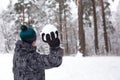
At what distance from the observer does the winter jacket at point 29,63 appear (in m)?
4.19

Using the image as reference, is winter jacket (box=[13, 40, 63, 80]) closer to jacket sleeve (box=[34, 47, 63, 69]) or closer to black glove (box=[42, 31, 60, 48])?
jacket sleeve (box=[34, 47, 63, 69])

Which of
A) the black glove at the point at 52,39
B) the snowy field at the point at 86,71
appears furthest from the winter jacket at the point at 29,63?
the snowy field at the point at 86,71

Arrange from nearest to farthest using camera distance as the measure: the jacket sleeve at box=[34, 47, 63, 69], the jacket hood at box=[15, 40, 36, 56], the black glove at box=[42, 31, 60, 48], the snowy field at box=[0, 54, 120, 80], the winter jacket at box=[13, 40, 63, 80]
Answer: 1. the black glove at box=[42, 31, 60, 48]
2. the jacket sleeve at box=[34, 47, 63, 69]
3. the winter jacket at box=[13, 40, 63, 80]
4. the jacket hood at box=[15, 40, 36, 56]
5. the snowy field at box=[0, 54, 120, 80]

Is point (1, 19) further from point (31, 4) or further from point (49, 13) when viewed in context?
point (31, 4)

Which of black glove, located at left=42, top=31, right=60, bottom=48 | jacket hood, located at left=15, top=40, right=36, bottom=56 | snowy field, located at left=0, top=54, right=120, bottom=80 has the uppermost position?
black glove, located at left=42, top=31, right=60, bottom=48

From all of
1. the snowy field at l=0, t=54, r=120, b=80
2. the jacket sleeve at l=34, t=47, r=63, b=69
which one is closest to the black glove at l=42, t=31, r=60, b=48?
the jacket sleeve at l=34, t=47, r=63, b=69

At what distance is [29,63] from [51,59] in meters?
0.34

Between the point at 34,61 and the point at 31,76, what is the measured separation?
225 mm

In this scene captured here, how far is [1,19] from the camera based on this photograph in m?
59.9

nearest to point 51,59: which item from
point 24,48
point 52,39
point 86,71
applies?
point 52,39

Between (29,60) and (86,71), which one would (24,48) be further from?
(86,71)

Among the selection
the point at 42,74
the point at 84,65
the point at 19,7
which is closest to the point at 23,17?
the point at 19,7

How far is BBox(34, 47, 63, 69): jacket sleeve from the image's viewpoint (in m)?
4.09

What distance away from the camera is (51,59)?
412 centimetres
